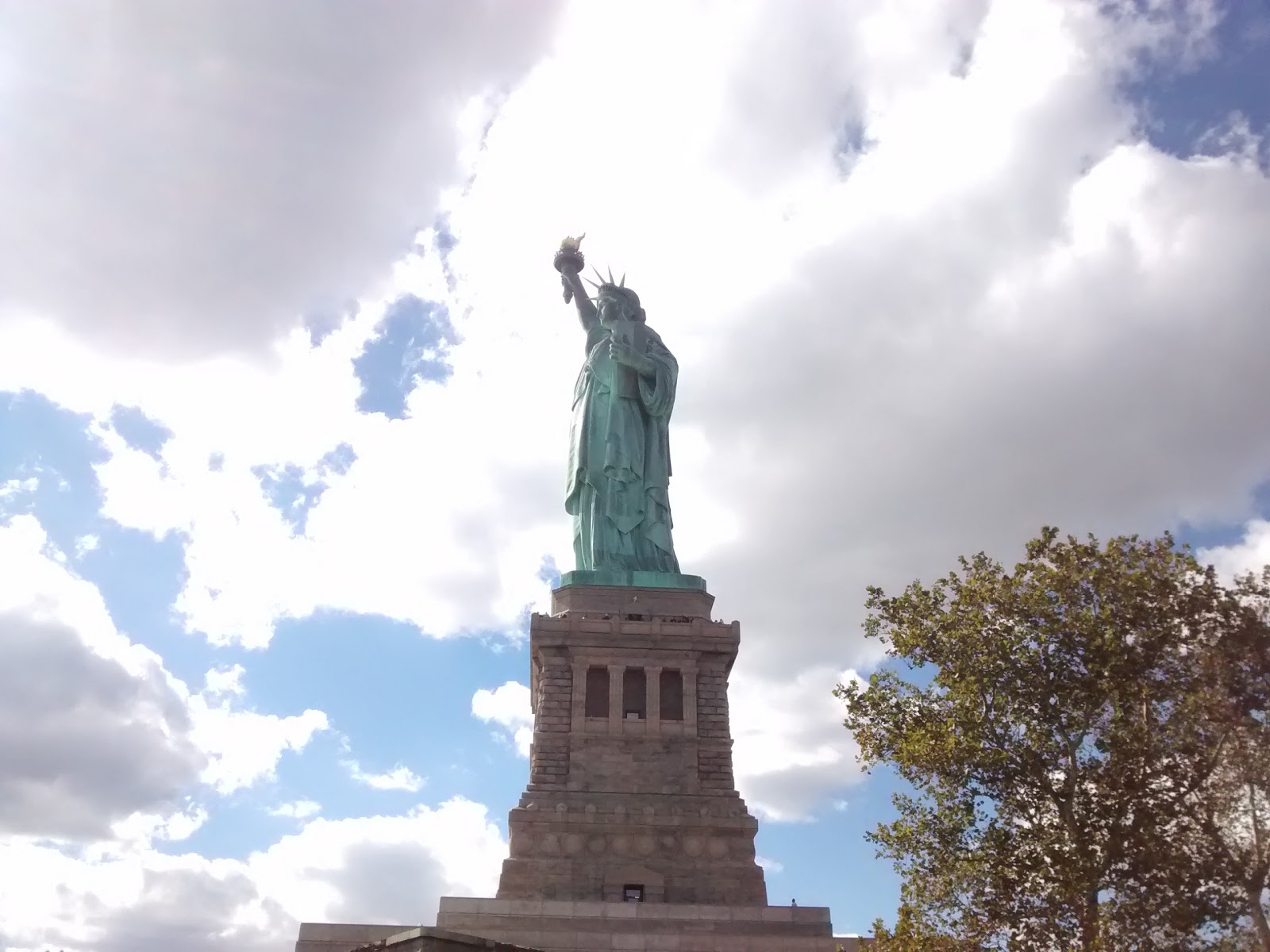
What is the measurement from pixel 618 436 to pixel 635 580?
237 inches

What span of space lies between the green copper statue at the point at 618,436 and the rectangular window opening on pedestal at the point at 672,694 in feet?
13.6

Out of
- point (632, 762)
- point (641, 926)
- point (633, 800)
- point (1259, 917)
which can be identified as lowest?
point (1259, 917)

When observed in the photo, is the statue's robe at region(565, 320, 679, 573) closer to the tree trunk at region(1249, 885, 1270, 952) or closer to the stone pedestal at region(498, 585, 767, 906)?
the stone pedestal at region(498, 585, 767, 906)

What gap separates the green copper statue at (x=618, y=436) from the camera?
123 feet

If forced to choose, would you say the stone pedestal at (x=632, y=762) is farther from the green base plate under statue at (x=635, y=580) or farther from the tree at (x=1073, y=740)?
the tree at (x=1073, y=740)

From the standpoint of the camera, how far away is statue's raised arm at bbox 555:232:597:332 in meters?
42.2

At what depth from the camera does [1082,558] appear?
61.3 feet

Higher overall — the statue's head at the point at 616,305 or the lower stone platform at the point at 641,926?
the statue's head at the point at 616,305

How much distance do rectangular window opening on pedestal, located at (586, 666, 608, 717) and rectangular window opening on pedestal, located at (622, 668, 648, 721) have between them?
0.55 metres

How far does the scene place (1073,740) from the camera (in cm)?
1781

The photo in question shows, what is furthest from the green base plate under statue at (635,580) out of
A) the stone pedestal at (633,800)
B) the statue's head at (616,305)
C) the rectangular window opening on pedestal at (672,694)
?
the statue's head at (616,305)

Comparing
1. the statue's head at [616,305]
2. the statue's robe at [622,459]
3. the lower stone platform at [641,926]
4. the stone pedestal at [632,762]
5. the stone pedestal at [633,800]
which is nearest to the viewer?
the lower stone platform at [641,926]

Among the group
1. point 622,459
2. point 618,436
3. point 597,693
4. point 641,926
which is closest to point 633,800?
point 597,693

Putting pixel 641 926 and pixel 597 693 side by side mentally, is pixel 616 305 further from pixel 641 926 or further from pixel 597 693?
pixel 641 926
